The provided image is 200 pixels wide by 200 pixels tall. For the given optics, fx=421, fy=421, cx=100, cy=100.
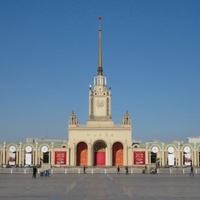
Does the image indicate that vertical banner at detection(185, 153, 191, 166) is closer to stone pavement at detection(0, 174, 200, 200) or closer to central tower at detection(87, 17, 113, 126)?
central tower at detection(87, 17, 113, 126)

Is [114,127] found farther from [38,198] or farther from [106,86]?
[38,198]

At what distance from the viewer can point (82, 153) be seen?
101 meters

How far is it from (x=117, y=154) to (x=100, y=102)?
43.8 ft

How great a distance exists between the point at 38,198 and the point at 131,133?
7837 cm

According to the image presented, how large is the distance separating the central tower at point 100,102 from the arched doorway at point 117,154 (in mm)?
5371

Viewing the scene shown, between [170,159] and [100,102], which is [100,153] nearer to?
[100,102]

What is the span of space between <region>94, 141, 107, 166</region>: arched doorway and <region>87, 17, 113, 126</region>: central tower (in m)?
5.29

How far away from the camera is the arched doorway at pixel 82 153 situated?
328 ft

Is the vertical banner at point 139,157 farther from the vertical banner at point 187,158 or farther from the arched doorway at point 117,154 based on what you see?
the vertical banner at point 187,158

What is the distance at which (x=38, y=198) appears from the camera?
22.0m

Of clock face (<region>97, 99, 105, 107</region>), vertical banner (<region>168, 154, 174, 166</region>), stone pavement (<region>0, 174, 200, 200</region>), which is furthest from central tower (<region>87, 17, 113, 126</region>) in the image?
stone pavement (<region>0, 174, 200, 200</region>)

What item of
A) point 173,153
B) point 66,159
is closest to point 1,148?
point 66,159

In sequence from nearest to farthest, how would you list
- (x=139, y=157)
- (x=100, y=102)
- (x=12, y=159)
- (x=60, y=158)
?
1. (x=139, y=157)
2. (x=60, y=158)
3. (x=12, y=159)
4. (x=100, y=102)

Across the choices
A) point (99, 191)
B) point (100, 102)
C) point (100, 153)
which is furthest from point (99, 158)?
point (99, 191)
